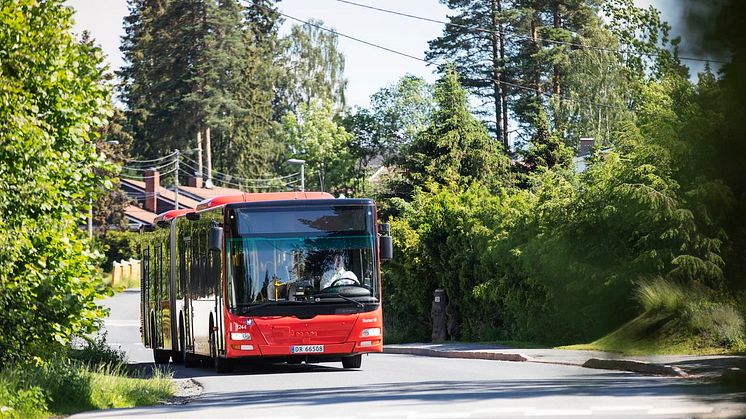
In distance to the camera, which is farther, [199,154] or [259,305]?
[199,154]

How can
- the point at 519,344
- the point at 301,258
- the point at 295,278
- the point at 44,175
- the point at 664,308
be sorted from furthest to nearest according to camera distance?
the point at 519,344
the point at 301,258
the point at 295,278
the point at 44,175
the point at 664,308

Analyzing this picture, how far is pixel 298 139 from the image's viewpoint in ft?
384

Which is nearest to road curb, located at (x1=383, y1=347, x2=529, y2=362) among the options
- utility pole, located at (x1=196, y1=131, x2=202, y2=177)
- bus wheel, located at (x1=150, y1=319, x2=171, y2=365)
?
bus wheel, located at (x1=150, y1=319, x2=171, y2=365)

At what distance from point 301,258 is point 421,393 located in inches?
272

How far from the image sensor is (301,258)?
23469 millimetres

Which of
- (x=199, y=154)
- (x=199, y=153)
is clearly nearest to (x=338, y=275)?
(x=199, y=154)

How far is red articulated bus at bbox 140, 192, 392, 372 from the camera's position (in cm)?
2308

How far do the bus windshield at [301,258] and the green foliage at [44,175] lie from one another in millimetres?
4111

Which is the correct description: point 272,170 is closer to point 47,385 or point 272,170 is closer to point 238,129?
point 238,129

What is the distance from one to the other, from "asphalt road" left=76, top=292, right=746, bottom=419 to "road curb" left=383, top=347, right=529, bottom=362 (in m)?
0.81

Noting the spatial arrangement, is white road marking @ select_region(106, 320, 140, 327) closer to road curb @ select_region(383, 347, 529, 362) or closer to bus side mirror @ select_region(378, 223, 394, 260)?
road curb @ select_region(383, 347, 529, 362)

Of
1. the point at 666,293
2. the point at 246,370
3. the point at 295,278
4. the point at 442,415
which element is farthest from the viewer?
the point at 246,370

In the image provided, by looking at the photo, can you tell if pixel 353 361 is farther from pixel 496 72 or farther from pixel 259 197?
pixel 496 72

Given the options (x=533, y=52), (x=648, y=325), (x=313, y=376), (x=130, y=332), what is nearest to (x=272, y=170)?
(x=533, y=52)
